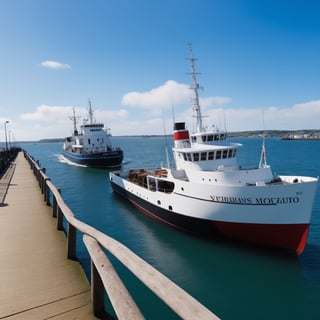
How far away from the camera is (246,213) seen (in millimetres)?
13508

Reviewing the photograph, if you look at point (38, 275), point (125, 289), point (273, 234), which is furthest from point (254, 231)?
point (125, 289)

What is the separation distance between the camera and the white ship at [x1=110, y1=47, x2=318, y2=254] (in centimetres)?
1280

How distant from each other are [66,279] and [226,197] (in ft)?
32.5

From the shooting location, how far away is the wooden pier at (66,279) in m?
2.84

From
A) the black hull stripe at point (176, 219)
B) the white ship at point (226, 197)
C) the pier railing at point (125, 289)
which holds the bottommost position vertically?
the black hull stripe at point (176, 219)

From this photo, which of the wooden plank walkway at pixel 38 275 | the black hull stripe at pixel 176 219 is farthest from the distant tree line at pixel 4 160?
the wooden plank walkway at pixel 38 275

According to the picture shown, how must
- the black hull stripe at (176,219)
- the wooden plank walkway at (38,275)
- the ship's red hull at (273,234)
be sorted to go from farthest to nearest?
the black hull stripe at (176,219) → the ship's red hull at (273,234) → the wooden plank walkway at (38,275)

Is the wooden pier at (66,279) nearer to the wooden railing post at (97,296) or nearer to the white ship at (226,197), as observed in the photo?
the wooden railing post at (97,296)

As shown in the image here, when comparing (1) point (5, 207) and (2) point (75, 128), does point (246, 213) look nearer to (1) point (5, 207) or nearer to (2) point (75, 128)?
(1) point (5, 207)

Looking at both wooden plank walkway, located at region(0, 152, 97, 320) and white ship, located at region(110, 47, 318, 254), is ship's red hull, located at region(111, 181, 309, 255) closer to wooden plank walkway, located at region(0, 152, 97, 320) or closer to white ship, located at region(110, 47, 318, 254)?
white ship, located at region(110, 47, 318, 254)

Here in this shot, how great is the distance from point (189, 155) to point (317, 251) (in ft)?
30.1

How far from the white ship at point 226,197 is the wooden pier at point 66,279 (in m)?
8.30

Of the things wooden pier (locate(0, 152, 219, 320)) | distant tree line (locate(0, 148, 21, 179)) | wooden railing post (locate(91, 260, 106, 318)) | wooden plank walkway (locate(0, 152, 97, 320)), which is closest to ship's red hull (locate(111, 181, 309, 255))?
wooden plank walkway (locate(0, 152, 97, 320))

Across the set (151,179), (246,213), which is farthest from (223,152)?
(151,179)
